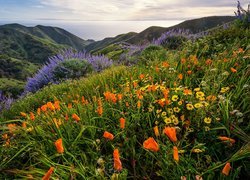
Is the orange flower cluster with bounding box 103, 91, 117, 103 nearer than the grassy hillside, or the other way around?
the grassy hillside

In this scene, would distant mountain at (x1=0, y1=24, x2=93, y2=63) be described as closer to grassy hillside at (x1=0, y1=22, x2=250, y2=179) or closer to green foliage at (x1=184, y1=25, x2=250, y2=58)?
green foliage at (x1=184, y1=25, x2=250, y2=58)

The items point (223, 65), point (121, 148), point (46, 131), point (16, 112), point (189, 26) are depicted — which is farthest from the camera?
point (189, 26)

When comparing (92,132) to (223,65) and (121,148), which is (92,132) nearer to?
(121,148)

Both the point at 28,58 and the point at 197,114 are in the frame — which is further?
the point at 28,58

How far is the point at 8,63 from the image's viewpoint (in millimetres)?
112750

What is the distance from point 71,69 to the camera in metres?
10.0

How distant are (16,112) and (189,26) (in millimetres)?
59327

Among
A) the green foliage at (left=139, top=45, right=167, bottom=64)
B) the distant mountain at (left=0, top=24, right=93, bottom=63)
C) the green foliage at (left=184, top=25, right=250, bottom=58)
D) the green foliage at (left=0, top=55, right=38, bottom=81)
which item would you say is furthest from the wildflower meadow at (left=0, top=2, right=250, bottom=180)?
the distant mountain at (left=0, top=24, right=93, bottom=63)

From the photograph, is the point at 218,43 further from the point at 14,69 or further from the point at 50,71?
the point at 14,69

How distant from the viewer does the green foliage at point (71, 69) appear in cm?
992

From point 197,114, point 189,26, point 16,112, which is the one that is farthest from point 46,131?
point 189,26

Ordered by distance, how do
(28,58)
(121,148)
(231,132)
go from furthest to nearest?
(28,58)
(121,148)
(231,132)

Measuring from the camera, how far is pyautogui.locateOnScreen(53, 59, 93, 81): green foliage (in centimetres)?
992

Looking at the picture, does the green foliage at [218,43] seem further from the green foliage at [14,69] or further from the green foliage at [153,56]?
the green foliage at [14,69]
